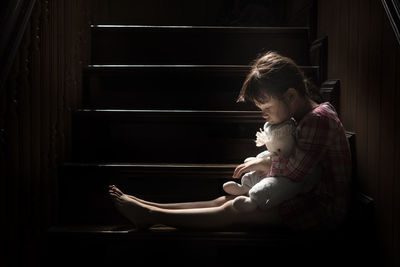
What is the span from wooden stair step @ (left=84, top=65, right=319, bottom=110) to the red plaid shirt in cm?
81

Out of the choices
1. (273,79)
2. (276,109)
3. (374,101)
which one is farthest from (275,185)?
(374,101)

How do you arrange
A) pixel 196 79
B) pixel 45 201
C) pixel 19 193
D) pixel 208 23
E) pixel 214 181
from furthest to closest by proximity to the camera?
pixel 208 23 → pixel 196 79 → pixel 214 181 → pixel 45 201 → pixel 19 193

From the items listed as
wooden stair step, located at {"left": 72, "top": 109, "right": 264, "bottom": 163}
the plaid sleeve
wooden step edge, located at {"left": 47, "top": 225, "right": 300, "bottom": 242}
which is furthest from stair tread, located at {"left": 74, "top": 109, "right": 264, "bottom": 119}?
wooden step edge, located at {"left": 47, "top": 225, "right": 300, "bottom": 242}

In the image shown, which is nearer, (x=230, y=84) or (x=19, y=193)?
(x=19, y=193)

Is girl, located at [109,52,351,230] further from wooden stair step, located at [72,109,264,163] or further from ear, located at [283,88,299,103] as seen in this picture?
wooden stair step, located at [72,109,264,163]

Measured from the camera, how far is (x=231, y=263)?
1812 mm

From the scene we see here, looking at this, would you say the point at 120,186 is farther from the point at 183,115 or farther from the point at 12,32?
the point at 12,32

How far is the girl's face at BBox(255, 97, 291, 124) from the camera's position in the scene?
180 centimetres

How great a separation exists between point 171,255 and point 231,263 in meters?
Result: 0.24

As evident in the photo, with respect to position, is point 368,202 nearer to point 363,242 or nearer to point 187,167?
point 363,242

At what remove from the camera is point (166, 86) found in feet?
8.65

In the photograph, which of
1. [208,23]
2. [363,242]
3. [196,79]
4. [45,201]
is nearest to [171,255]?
[45,201]

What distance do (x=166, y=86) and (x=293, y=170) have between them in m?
1.14

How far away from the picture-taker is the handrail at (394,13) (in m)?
1.48
